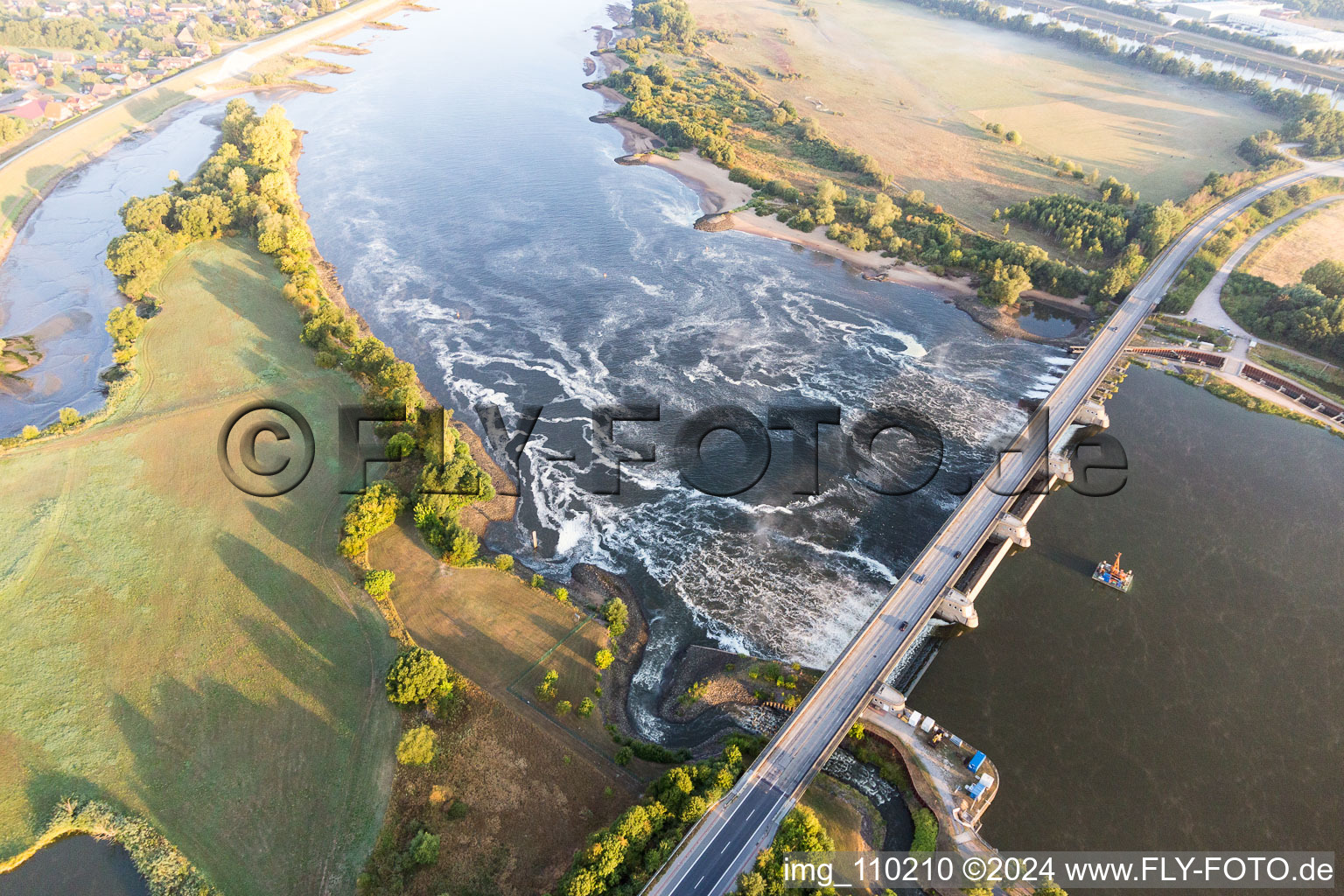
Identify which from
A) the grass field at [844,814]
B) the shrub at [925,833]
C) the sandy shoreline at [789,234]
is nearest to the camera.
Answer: the shrub at [925,833]

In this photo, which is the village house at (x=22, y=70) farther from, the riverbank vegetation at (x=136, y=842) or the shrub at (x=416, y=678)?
the shrub at (x=416, y=678)

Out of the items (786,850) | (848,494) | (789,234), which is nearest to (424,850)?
(786,850)

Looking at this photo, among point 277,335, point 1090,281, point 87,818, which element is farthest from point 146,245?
point 1090,281

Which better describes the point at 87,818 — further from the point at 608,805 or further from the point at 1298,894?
the point at 1298,894

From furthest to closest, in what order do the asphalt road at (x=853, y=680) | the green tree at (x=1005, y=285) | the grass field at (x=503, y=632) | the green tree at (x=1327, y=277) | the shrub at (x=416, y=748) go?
the green tree at (x=1005, y=285) → the green tree at (x=1327, y=277) → the grass field at (x=503, y=632) → the shrub at (x=416, y=748) → the asphalt road at (x=853, y=680)

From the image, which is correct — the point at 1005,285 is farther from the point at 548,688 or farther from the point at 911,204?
the point at 548,688

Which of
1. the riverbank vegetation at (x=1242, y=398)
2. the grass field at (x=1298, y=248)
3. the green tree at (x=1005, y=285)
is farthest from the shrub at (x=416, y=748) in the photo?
the grass field at (x=1298, y=248)
